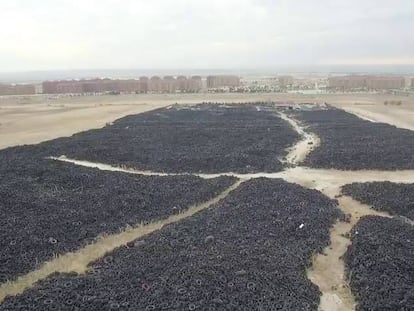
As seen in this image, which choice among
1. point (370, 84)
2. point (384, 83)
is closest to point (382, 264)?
point (370, 84)

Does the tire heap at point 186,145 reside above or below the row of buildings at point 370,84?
below

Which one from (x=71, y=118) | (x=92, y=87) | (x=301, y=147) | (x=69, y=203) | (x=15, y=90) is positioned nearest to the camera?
(x=69, y=203)

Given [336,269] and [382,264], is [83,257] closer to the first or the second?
[336,269]

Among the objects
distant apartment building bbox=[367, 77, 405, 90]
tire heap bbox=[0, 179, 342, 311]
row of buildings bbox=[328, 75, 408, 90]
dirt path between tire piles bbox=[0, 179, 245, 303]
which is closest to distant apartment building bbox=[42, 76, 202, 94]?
row of buildings bbox=[328, 75, 408, 90]

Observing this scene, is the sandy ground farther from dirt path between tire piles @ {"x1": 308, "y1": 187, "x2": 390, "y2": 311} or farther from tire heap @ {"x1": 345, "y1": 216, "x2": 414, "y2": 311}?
tire heap @ {"x1": 345, "y1": 216, "x2": 414, "y2": 311}

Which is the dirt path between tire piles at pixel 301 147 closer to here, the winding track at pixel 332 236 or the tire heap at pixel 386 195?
the winding track at pixel 332 236

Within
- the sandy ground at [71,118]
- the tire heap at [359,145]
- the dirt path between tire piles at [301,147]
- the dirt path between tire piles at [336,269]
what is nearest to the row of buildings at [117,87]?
the sandy ground at [71,118]
